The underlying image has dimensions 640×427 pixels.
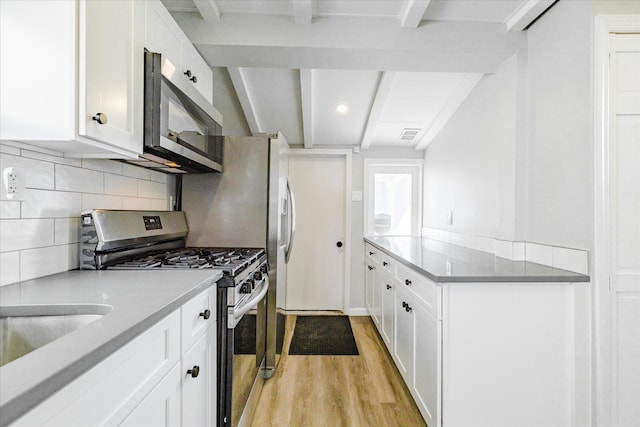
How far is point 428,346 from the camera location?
1.74 metres

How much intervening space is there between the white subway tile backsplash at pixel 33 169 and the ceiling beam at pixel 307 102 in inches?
68.4

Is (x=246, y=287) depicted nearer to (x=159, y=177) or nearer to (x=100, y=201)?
(x=100, y=201)

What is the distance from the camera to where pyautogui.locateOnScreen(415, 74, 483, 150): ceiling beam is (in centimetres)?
264

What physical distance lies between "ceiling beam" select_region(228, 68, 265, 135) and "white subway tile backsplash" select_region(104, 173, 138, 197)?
1156 millimetres

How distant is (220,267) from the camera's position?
1.48 metres

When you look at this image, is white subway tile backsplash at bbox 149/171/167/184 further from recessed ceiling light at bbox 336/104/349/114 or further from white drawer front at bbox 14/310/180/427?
recessed ceiling light at bbox 336/104/349/114

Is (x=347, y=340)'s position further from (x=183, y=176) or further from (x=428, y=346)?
(x=183, y=176)

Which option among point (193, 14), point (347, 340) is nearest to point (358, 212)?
point (347, 340)

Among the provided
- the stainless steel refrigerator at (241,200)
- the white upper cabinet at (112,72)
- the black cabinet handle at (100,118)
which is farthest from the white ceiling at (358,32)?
the black cabinet handle at (100,118)

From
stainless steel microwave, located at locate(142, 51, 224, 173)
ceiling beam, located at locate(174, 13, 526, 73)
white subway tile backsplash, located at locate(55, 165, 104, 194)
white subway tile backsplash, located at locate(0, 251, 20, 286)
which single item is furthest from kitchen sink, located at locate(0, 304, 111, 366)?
ceiling beam, located at locate(174, 13, 526, 73)

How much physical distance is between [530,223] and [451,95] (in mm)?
1416

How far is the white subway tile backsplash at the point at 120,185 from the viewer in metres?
1.62

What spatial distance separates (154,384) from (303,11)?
190 cm

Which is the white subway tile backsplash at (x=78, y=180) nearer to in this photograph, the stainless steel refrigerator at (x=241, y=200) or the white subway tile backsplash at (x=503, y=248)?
the stainless steel refrigerator at (x=241, y=200)
